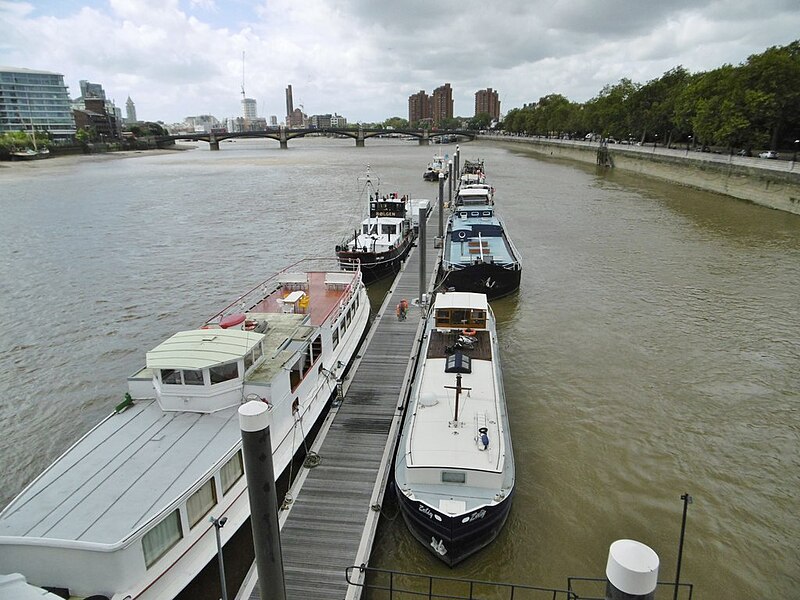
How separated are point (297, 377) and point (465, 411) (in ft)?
17.1

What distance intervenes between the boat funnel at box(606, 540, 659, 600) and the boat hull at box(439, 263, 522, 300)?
2261 centimetres

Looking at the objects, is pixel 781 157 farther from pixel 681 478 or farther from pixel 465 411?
pixel 465 411

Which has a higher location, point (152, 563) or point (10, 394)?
point (152, 563)

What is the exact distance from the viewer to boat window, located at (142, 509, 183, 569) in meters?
9.49

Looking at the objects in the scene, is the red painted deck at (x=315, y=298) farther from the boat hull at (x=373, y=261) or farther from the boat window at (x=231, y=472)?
the boat window at (x=231, y=472)

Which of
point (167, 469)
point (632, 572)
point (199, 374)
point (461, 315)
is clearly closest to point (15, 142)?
point (461, 315)

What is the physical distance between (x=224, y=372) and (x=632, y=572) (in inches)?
422

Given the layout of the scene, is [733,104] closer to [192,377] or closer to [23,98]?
[192,377]

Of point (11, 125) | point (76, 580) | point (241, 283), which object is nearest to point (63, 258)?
point (241, 283)

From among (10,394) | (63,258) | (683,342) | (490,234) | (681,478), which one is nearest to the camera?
(681,478)

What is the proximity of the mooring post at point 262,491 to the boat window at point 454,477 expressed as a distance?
15.8 feet

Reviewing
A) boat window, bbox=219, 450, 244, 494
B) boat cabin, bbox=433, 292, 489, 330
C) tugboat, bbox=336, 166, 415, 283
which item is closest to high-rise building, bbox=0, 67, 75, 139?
tugboat, bbox=336, 166, 415, 283

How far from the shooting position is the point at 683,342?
75.5 feet

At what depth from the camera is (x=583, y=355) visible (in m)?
21.9
